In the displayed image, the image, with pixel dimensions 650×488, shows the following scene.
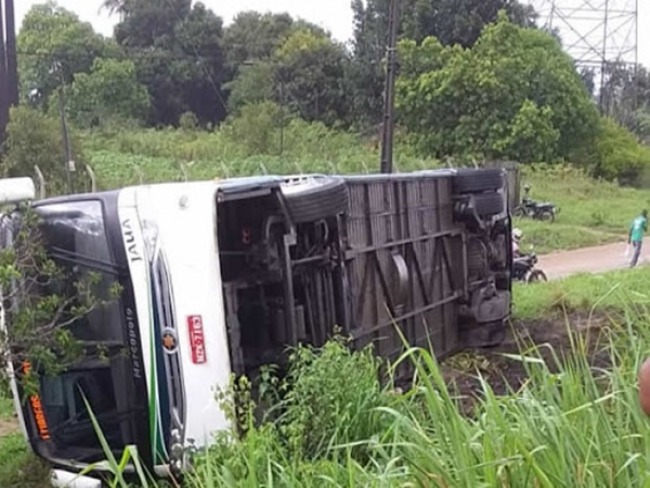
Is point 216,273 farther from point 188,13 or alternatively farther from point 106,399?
point 188,13

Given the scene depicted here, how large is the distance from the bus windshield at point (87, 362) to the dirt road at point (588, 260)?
14038 mm

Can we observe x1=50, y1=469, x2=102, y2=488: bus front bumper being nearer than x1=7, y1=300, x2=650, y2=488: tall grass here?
No

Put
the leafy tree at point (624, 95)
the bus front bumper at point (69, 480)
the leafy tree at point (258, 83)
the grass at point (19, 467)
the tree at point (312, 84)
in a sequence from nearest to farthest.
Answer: the bus front bumper at point (69, 480) < the grass at point (19, 467) < the leafy tree at point (258, 83) < the tree at point (312, 84) < the leafy tree at point (624, 95)

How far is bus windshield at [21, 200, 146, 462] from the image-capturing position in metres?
5.41

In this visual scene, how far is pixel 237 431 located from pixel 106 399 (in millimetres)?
1206

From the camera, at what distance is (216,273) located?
207 inches

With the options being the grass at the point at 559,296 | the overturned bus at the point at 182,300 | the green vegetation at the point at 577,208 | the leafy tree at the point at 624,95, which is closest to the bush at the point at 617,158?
the green vegetation at the point at 577,208

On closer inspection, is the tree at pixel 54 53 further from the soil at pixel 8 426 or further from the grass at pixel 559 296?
the soil at pixel 8 426

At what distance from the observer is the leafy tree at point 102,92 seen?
35.0 m

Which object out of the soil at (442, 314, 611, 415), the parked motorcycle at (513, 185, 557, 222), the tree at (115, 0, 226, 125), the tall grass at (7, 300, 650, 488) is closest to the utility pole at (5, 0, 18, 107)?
the soil at (442, 314, 611, 415)

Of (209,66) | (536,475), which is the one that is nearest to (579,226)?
(209,66)

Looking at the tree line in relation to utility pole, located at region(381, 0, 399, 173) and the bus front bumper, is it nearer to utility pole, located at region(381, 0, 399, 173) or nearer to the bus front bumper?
utility pole, located at region(381, 0, 399, 173)

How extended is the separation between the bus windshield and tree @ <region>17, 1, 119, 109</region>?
31734 mm

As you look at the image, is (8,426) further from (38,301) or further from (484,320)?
(484,320)
